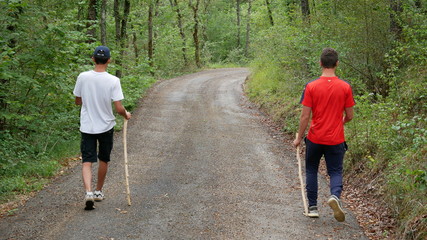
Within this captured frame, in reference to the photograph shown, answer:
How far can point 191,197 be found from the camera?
681 cm

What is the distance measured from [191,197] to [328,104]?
2.59 meters

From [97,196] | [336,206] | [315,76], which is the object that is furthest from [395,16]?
[97,196]

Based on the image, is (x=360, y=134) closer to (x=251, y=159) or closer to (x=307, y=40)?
(x=251, y=159)

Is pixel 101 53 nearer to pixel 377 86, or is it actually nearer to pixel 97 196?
pixel 97 196

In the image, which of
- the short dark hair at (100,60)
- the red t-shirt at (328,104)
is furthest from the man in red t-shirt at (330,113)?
the short dark hair at (100,60)

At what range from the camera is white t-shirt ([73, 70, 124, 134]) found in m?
6.05

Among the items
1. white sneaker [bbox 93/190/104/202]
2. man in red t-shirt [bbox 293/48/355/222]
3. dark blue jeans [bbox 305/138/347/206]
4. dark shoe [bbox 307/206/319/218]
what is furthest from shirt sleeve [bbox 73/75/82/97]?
dark shoe [bbox 307/206/319/218]

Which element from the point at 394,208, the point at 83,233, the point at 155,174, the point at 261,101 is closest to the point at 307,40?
the point at 261,101

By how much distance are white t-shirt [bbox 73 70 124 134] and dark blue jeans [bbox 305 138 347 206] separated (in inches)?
110

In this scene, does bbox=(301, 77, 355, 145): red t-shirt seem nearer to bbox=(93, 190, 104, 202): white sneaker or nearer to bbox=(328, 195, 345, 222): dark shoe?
bbox=(328, 195, 345, 222): dark shoe

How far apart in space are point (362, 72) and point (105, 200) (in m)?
7.71

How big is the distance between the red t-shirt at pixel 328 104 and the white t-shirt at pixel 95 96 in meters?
2.68

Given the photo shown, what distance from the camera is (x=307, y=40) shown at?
43.5 feet

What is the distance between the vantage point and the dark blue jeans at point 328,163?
18.9 ft
